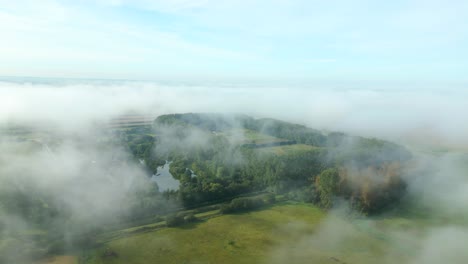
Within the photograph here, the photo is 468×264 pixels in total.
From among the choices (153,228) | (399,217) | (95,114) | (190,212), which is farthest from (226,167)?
(95,114)

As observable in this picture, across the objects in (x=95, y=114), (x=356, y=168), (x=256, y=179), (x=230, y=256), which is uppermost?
(x=95, y=114)

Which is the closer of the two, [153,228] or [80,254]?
[80,254]

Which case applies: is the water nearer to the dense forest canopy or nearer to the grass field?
the dense forest canopy

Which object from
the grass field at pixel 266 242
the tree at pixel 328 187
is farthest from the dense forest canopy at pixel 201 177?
the grass field at pixel 266 242

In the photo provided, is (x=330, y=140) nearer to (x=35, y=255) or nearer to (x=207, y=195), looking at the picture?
(x=207, y=195)

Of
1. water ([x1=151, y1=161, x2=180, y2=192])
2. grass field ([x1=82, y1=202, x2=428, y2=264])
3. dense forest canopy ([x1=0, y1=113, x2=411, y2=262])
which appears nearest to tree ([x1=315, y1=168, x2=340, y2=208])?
dense forest canopy ([x1=0, y1=113, x2=411, y2=262])
